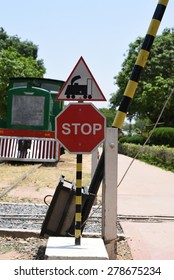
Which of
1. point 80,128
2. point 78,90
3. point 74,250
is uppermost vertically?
point 78,90

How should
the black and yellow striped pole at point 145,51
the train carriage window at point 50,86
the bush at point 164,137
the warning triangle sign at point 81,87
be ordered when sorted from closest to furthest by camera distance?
the warning triangle sign at point 81,87 < the black and yellow striped pole at point 145,51 < the train carriage window at point 50,86 < the bush at point 164,137

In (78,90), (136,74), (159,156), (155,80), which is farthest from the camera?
(155,80)

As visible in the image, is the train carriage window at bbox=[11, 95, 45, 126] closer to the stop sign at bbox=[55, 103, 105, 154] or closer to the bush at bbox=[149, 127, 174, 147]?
the bush at bbox=[149, 127, 174, 147]

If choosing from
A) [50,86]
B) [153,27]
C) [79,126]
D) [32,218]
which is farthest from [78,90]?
[50,86]

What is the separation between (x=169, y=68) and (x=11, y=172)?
23.6 metres

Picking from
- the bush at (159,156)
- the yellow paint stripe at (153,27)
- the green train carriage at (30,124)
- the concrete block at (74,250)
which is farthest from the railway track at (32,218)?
the bush at (159,156)

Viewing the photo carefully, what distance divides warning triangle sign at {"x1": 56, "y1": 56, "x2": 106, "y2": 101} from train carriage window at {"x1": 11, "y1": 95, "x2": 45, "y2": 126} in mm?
11744

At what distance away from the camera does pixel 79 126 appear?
3.94 meters

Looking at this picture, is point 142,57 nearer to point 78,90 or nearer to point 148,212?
point 78,90

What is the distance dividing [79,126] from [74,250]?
118 cm

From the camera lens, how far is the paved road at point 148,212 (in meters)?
4.86

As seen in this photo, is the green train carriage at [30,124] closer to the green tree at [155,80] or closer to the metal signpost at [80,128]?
the metal signpost at [80,128]

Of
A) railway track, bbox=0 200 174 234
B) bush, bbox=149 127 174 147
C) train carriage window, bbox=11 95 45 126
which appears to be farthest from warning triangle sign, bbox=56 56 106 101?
bush, bbox=149 127 174 147

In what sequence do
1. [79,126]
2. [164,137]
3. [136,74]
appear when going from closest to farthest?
1. [79,126]
2. [136,74]
3. [164,137]
